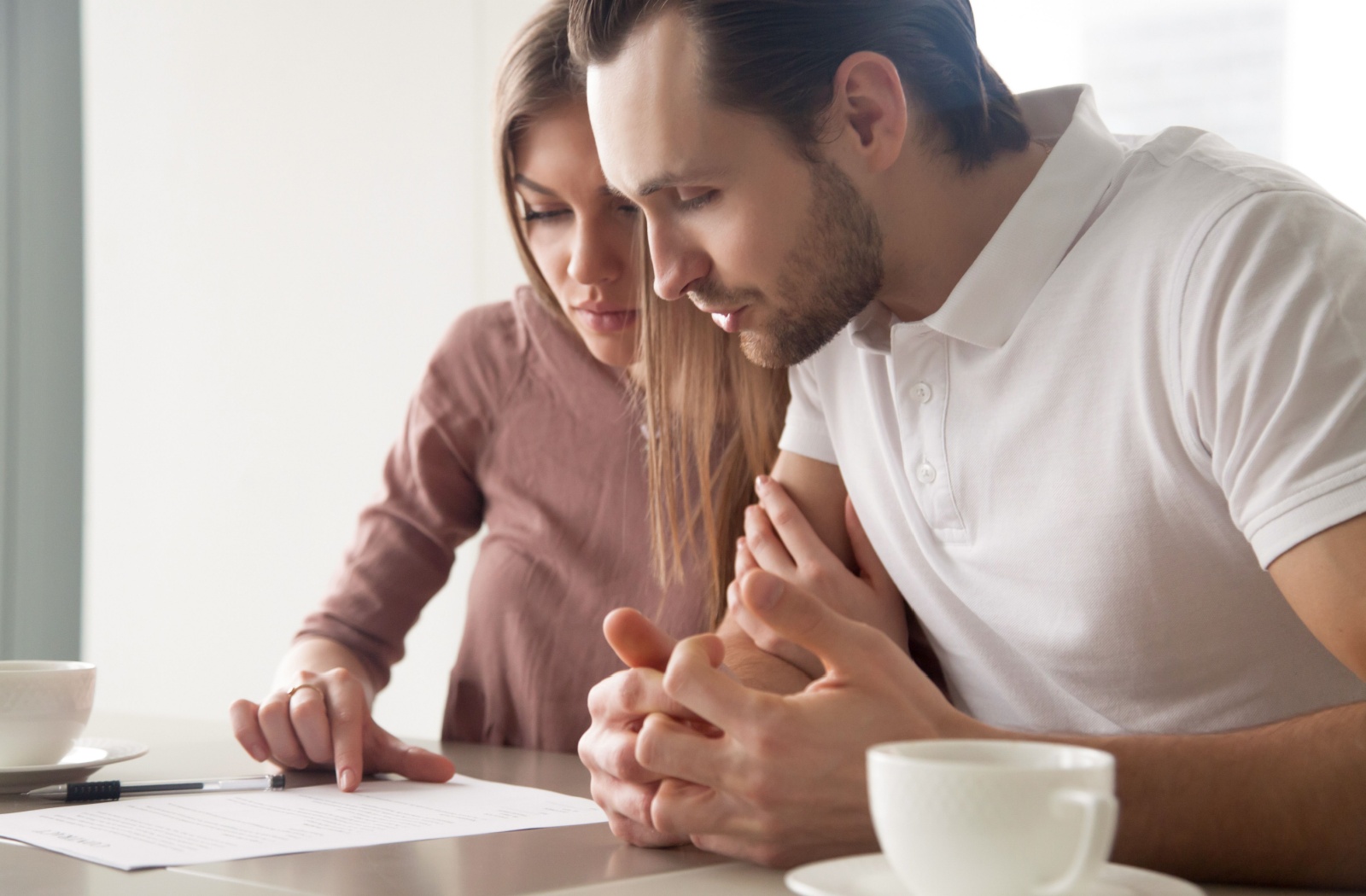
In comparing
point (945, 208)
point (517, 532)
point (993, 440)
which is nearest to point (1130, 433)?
point (993, 440)

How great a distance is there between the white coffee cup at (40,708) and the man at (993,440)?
0.47m

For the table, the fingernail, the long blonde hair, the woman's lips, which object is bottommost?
the table

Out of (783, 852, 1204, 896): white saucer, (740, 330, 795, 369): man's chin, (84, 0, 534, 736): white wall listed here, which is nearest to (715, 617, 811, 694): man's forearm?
(740, 330, 795, 369): man's chin

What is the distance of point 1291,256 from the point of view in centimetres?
92

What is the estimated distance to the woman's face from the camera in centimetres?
146

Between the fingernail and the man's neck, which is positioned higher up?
the man's neck

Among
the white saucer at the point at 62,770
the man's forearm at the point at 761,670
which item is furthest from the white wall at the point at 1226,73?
the white saucer at the point at 62,770

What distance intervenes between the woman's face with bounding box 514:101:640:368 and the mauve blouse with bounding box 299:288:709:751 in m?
0.16

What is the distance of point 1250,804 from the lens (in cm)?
77

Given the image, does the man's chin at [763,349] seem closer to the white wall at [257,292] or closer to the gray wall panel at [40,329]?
the white wall at [257,292]

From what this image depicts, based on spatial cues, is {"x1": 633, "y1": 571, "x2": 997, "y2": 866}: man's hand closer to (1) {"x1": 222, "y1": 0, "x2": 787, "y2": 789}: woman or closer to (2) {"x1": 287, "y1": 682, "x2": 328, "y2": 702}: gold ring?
(2) {"x1": 287, "y1": 682, "x2": 328, "y2": 702}: gold ring

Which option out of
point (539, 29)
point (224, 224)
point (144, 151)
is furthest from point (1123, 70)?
point (144, 151)

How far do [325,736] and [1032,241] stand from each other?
76 centimetres

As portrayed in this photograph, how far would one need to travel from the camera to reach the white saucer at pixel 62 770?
1059 mm
